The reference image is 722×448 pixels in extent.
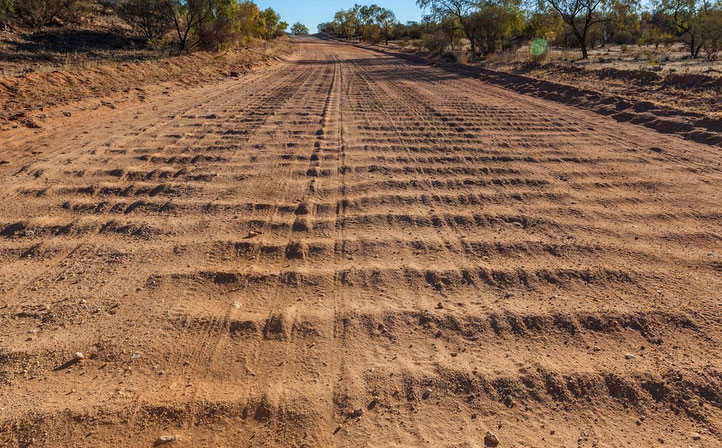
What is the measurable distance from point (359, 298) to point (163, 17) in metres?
27.7

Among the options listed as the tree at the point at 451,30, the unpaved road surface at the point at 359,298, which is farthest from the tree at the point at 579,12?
the unpaved road surface at the point at 359,298

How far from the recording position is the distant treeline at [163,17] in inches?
953

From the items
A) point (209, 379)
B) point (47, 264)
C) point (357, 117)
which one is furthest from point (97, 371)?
point (357, 117)

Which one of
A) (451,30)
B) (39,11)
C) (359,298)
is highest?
(451,30)

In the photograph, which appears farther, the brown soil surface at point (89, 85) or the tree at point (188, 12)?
the tree at point (188, 12)

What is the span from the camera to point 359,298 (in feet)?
11.1

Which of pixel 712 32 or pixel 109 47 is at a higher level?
pixel 109 47

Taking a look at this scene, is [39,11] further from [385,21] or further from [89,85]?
[385,21]

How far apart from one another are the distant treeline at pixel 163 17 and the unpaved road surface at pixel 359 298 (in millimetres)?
20923

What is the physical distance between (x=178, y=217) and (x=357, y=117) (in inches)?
234

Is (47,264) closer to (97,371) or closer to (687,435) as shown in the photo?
(97,371)

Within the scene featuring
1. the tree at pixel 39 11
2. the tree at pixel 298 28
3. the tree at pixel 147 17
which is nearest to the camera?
the tree at pixel 39 11

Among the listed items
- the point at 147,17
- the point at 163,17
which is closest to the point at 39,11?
the point at 147,17

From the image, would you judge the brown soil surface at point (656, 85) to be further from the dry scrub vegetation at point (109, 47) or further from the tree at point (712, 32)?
the dry scrub vegetation at point (109, 47)
